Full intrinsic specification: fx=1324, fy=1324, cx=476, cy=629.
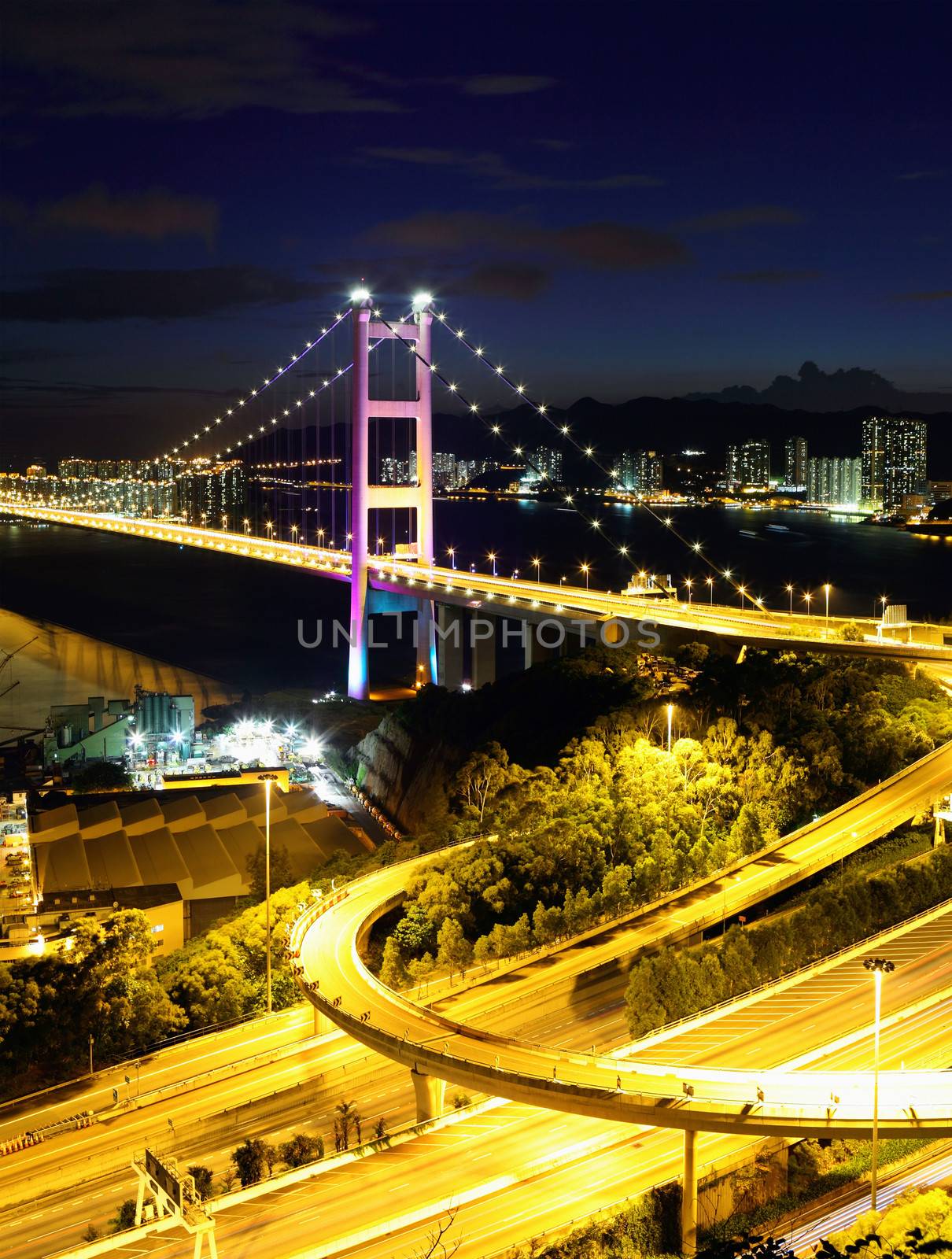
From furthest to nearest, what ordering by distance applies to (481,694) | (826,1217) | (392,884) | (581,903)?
(481,694), (392,884), (581,903), (826,1217)

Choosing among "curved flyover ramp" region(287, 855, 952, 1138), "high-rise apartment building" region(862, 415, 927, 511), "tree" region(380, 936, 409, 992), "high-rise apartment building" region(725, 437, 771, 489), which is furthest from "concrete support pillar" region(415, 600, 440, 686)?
"high-rise apartment building" region(725, 437, 771, 489)

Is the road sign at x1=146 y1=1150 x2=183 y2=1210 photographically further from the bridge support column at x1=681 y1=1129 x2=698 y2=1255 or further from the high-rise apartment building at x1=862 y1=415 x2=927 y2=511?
the high-rise apartment building at x1=862 y1=415 x2=927 y2=511

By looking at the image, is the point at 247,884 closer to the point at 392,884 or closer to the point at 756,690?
the point at 392,884

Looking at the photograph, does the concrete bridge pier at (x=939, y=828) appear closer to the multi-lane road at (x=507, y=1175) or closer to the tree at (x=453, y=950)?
the multi-lane road at (x=507, y=1175)

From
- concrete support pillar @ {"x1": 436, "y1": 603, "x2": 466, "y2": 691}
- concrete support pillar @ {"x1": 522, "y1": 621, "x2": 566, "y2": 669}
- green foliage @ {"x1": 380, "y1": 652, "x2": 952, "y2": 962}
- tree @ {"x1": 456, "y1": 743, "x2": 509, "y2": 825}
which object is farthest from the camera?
concrete support pillar @ {"x1": 436, "y1": 603, "x2": 466, "y2": 691}

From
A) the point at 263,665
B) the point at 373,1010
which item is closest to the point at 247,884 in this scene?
the point at 373,1010

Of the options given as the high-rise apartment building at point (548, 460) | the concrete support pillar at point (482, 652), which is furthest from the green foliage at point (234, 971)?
the high-rise apartment building at point (548, 460)
